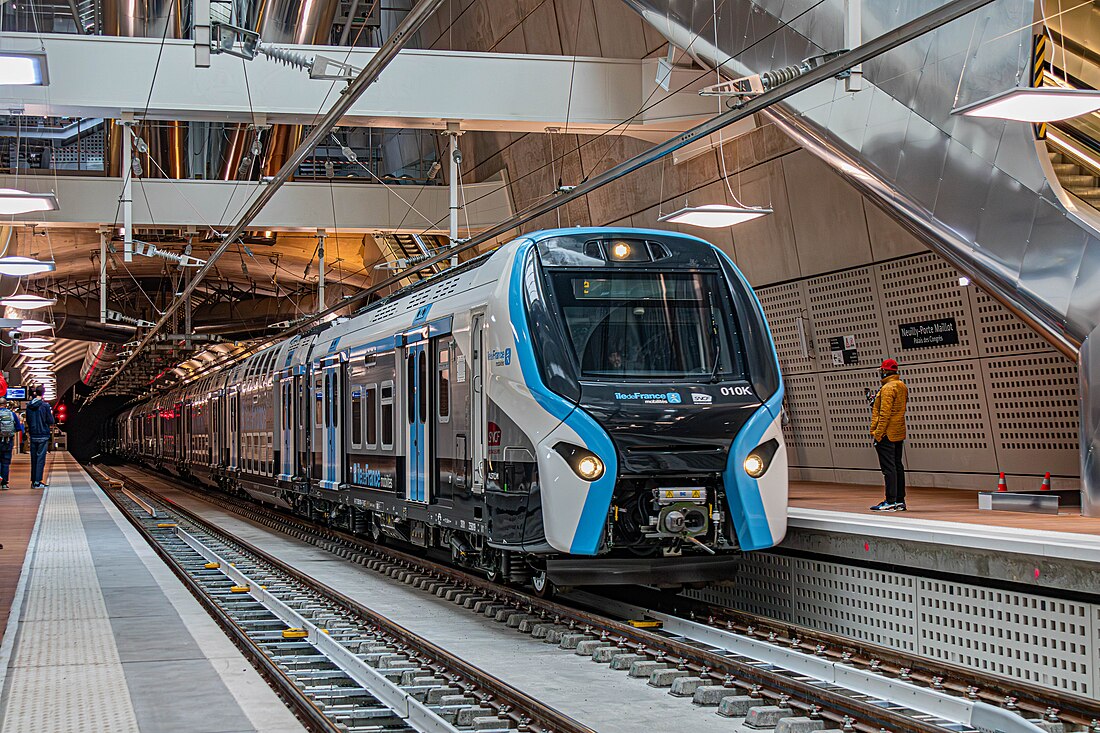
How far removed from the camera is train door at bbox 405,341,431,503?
11500 millimetres

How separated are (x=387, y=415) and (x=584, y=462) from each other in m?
4.86

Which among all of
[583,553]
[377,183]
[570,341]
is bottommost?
[583,553]

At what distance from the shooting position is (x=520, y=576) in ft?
33.8

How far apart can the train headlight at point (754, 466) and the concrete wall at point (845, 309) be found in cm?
516

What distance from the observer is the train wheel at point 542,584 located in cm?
1004

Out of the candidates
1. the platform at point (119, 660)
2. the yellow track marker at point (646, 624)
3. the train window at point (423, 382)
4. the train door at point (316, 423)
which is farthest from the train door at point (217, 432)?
the yellow track marker at point (646, 624)

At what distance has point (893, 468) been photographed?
11422 millimetres

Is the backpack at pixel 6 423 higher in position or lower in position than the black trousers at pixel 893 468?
higher

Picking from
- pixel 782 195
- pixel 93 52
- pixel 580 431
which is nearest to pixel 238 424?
pixel 93 52

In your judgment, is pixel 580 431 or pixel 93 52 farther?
pixel 93 52

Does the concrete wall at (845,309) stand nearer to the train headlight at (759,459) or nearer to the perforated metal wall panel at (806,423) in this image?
the perforated metal wall panel at (806,423)

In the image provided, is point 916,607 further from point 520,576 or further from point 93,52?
point 93,52

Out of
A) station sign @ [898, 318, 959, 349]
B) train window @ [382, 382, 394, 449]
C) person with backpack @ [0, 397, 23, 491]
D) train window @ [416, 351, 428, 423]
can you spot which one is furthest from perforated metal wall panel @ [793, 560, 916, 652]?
person with backpack @ [0, 397, 23, 491]

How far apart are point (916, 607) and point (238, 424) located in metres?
18.5
